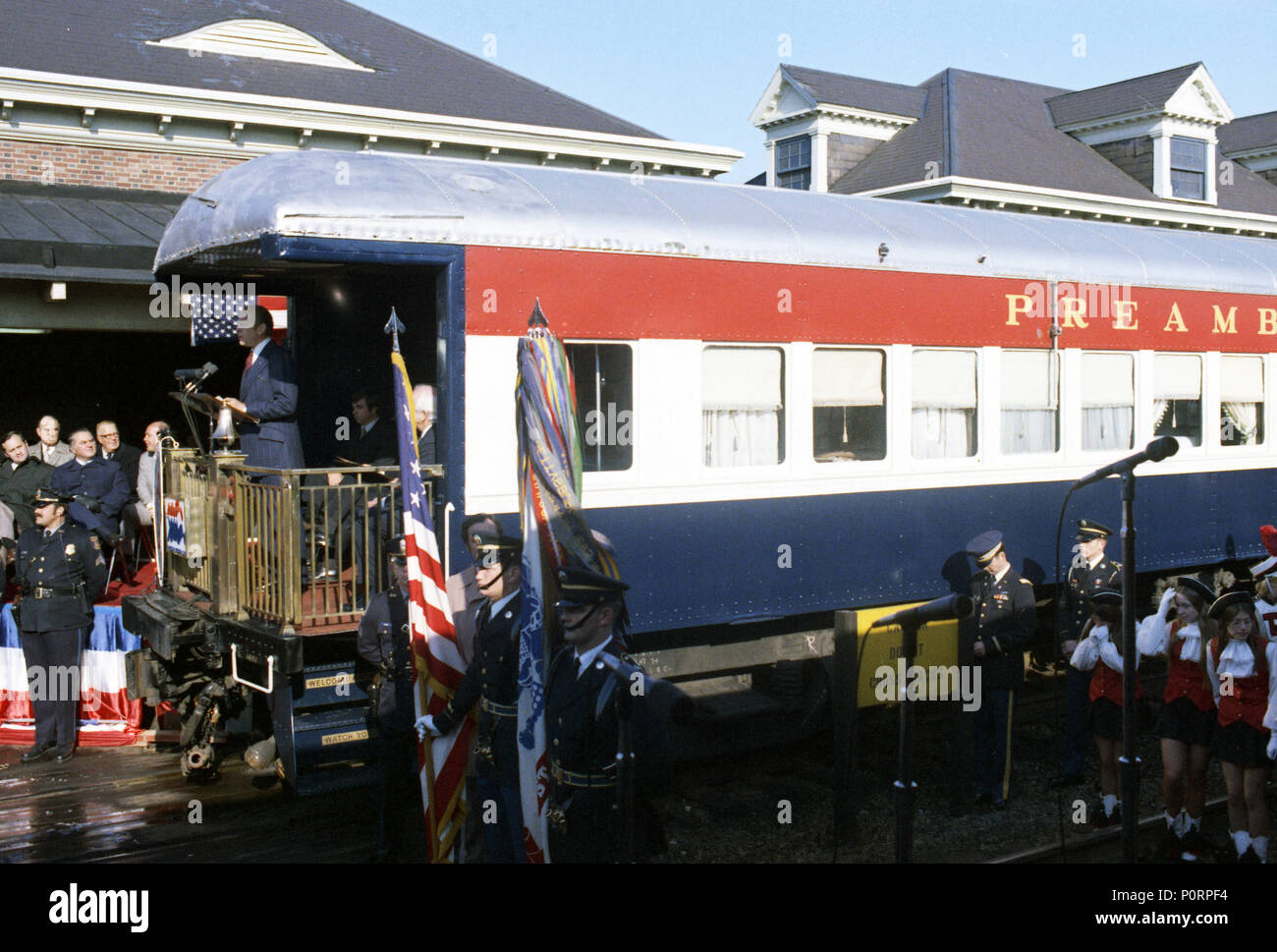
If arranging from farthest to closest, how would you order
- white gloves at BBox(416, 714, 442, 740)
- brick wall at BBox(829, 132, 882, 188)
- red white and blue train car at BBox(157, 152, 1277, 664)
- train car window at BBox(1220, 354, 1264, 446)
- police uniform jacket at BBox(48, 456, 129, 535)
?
brick wall at BBox(829, 132, 882, 188) < train car window at BBox(1220, 354, 1264, 446) < police uniform jacket at BBox(48, 456, 129, 535) < red white and blue train car at BBox(157, 152, 1277, 664) < white gloves at BBox(416, 714, 442, 740)

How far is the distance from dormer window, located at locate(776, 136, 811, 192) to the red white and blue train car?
13.2 meters

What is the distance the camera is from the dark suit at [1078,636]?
8.23 metres

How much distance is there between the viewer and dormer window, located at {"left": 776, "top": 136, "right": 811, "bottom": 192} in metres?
23.7

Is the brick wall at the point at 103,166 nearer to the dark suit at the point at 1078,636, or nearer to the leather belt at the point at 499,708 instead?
the leather belt at the point at 499,708

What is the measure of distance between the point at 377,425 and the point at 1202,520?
23.9ft

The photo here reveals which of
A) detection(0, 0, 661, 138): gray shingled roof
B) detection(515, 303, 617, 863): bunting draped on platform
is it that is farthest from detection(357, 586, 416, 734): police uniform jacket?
detection(0, 0, 661, 138): gray shingled roof

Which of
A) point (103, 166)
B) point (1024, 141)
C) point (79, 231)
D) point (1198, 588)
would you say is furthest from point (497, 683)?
point (1024, 141)

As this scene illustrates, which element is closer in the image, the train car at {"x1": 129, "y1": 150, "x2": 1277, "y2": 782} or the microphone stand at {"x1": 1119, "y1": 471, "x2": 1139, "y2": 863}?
the microphone stand at {"x1": 1119, "y1": 471, "x2": 1139, "y2": 863}

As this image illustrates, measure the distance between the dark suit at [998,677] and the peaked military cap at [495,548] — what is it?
335 cm

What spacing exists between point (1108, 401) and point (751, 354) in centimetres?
381

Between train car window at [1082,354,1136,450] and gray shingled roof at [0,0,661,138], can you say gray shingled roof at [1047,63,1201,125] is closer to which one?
gray shingled roof at [0,0,661,138]

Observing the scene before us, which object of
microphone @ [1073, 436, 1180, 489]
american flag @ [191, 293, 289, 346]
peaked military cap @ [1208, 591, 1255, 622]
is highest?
american flag @ [191, 293, 289, 346]

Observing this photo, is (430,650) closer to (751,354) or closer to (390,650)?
(390,650)
